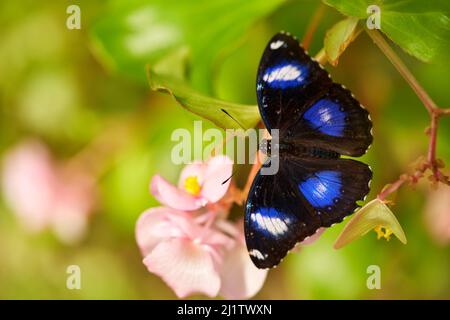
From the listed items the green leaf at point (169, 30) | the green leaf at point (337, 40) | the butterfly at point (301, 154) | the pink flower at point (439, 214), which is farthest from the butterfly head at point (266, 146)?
the pink flower at point (439, 214)

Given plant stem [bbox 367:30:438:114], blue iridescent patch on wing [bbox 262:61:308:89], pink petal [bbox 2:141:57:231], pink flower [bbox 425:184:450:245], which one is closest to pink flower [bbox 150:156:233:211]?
blue iridescent patch on wing [bbox 262:61:308:89]

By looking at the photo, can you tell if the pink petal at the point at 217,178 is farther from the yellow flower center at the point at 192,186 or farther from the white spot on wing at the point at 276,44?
the white spot on wing at the point at 276,44

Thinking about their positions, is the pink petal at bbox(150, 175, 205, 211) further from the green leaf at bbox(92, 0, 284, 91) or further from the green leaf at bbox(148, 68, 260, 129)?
the green leaf at bbox(92, 0, 284, 91)

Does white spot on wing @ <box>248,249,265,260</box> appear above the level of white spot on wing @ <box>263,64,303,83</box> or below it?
below

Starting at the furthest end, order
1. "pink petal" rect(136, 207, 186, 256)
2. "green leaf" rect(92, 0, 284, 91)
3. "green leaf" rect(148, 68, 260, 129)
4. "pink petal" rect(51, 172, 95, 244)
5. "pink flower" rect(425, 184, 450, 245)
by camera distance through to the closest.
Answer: "pink petal" rect(51, 172, 95, 244)
"pink flower" rect(425, 184, 450, 245)
"green leaf" rect(92, 0, 284, 91)
"pink petal" rect(136, 207, 186, 256)
"green leaf" rect(148, 68, 260, 129)

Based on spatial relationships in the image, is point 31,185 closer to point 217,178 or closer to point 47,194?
point 47,194

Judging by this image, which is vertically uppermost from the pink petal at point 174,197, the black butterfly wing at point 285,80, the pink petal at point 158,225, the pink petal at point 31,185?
the pink petal at point 31,185

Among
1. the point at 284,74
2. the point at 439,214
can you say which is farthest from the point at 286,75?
the point at 439,214
